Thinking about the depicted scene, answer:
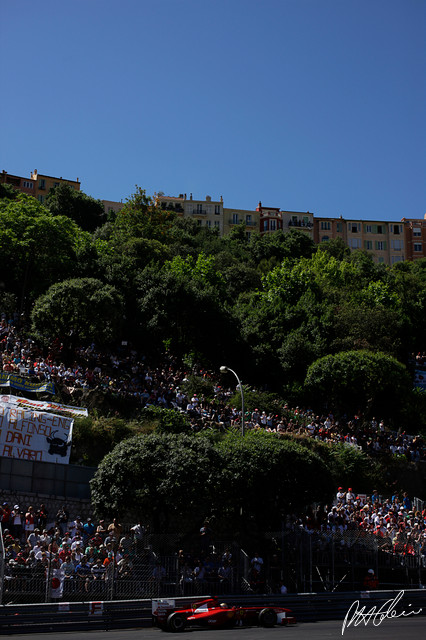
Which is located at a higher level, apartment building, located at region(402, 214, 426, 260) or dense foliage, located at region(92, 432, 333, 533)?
apartment building, located at region(402, 214, 426, 260)

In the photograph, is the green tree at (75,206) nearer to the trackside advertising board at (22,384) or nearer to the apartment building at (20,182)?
the apartment building at (20,182)

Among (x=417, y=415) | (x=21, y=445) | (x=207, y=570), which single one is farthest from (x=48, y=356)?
(x=417, y=415)

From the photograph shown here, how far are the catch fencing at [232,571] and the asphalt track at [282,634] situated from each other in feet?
3.48

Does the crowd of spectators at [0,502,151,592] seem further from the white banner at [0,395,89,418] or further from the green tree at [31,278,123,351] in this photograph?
the green tree at [31,278,123,351]

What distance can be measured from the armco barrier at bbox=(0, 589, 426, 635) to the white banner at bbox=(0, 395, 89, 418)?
12.0 m

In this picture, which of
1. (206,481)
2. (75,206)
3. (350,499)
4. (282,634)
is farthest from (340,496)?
(75,206)

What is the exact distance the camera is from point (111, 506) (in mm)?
23969

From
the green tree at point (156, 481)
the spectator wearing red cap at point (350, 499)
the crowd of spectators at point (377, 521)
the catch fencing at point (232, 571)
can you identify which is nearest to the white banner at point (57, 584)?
the catch fencing at point (232, 571)

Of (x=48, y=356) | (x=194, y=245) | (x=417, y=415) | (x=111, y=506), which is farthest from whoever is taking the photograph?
(x=194, y=245)

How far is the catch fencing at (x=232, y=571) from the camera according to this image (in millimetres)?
16688

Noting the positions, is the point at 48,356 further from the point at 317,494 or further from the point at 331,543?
the point at 331,543

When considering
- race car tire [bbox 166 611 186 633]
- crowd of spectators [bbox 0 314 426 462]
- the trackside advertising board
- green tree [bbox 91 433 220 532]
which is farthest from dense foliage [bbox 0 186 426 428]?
race car tire [bbox 166 611 186 633]

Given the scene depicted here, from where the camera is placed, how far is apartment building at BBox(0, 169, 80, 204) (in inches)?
3578

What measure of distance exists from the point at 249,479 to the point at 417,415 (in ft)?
81.1
